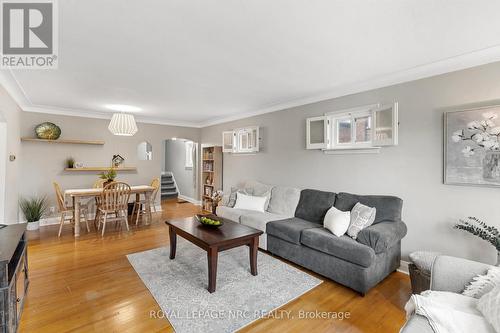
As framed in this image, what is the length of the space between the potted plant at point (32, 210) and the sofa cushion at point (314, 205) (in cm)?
492

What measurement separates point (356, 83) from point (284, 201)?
2.08 m

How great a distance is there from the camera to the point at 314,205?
3625 millimetres

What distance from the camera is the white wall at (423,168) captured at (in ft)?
8.12

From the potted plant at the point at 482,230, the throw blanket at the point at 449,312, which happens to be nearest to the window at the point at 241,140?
the potted plant at the point at 482,230

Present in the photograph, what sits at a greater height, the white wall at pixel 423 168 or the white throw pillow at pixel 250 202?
the white wall at pixel 423 168

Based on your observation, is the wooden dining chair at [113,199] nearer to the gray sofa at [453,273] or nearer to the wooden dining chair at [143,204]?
the wooden dining chair at [143,204]

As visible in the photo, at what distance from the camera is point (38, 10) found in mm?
1769

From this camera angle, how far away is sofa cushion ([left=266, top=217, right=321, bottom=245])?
3.09m

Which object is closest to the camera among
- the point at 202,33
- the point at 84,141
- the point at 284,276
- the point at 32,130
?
the point at 202,33

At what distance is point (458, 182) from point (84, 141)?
6.48 meters

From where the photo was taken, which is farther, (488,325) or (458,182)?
(458,182)

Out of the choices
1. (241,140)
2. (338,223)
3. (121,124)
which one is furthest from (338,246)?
(121,124)

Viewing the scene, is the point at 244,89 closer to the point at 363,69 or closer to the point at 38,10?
the point at 363,69

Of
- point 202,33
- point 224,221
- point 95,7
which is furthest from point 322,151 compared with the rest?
point 95,7
